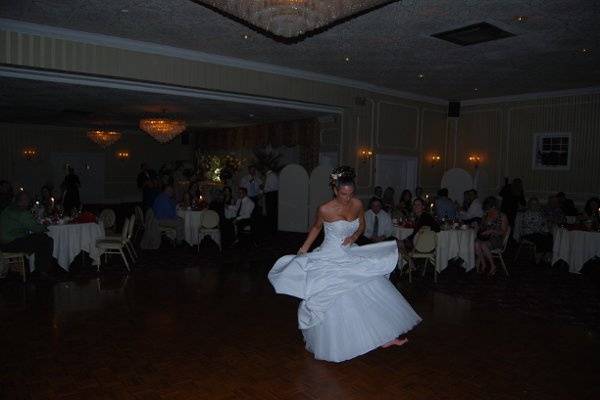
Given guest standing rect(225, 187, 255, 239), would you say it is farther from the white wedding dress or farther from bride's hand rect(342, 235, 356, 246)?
bride's hand rect(342, 235, 356, 246)

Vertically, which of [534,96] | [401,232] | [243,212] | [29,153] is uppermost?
[534,96]

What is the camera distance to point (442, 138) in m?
13.4

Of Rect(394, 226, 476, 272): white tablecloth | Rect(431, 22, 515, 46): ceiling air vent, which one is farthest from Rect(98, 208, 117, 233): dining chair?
Rect(431, 22, 515, 46): ceiling air vent

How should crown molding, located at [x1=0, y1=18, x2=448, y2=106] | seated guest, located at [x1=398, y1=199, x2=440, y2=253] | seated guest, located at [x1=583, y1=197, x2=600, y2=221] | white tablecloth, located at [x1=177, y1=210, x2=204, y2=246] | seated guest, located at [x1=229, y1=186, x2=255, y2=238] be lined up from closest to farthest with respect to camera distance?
1. crown molding, located at [x1=0, y1=18, x2=448, y2=106]
2. seated guest, located at [x1=398, y1=199, x2=440, y2=253]
3. seated guest, located at [x1=583, y1=197, x2=600, y2=221]
4. white tablecloth, located at [x1=177, y1=210, x2=204, y2=246]
5. seated guest, located at [x1=229, y1=186, x2=255, y2=238]

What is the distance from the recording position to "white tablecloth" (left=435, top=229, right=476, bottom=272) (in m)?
7.41

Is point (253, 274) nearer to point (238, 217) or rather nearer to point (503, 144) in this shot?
point (238, 217)

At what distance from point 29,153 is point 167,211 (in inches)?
430

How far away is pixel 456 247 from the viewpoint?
7559 mm

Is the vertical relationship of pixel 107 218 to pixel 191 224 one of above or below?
above

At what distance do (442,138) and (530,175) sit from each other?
8.55ft

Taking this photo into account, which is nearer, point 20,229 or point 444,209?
point 20,229

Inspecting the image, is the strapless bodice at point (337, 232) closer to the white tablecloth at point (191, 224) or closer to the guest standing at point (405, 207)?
the guest standing at point (405, 207)

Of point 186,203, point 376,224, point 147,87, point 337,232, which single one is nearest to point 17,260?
point 147,87

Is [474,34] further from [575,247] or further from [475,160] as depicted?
[475,160]
